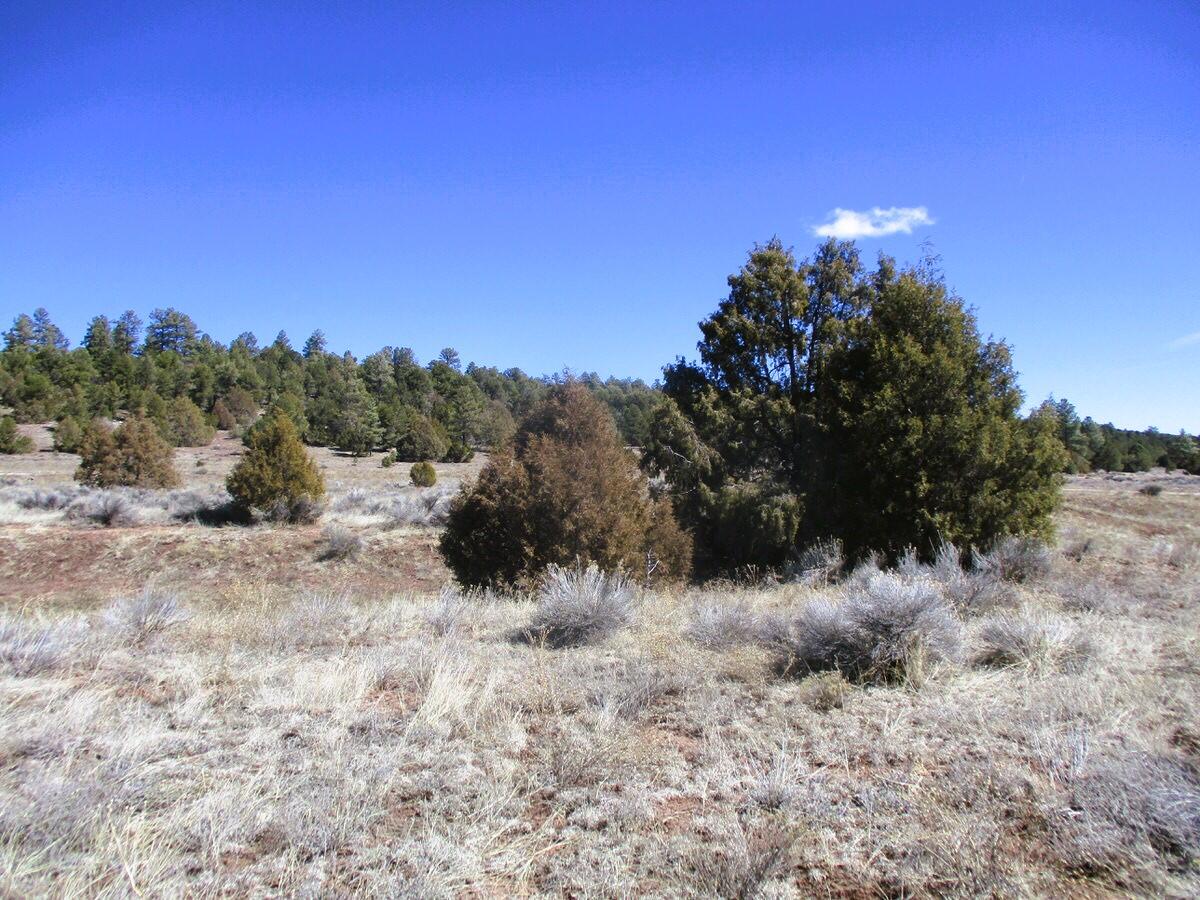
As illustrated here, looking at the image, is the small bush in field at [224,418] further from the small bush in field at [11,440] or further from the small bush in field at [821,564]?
the small bush in field at [821,564]

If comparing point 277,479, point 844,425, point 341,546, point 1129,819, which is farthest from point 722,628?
point 277,479

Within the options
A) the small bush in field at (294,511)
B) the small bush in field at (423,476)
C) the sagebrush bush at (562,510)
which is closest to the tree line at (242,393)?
the small bush in field at (423,476)

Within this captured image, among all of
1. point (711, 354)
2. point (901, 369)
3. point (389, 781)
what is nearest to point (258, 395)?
point (711, 354)

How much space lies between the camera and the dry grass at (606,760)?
2408 mm

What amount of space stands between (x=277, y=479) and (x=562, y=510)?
1614cm

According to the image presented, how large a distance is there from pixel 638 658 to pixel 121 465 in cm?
3057

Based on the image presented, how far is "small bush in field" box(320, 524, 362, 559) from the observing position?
1945 cm

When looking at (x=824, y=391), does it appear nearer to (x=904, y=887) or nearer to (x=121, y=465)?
(x=904, y=887)

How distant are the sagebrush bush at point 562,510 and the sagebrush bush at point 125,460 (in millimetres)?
22863

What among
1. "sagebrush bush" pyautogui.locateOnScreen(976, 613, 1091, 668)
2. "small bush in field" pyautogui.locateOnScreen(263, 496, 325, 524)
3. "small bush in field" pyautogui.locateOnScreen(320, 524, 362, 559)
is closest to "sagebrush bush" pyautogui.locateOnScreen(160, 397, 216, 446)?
"small bush in field" pyautogui.locateOnScreen(263, 496, 325, 524)

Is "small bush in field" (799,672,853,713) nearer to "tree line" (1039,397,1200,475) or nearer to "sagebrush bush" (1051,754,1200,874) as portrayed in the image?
"sagebrush bush" (1051,754,1200,874)

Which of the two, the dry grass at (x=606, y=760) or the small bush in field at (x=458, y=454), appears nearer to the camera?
the dry grass at (x=606, y=760)

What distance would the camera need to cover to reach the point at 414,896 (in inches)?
89.7

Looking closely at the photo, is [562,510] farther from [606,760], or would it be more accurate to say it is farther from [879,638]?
[606,760]
